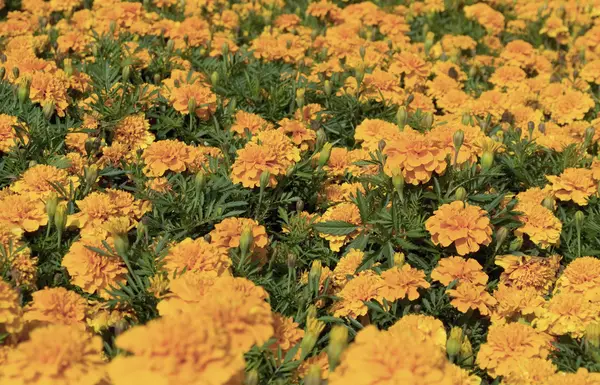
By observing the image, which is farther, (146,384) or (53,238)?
(53,238)

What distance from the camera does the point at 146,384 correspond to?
5.05 ft

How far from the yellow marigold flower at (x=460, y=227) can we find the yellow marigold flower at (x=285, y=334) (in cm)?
76

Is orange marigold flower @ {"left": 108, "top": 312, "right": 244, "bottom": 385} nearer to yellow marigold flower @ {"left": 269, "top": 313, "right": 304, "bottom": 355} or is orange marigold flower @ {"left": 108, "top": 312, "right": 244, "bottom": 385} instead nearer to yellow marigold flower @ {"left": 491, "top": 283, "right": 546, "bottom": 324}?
yellow marigold flower @ {"left": 269, "top": 313, "right": 304, "bottom": 355}

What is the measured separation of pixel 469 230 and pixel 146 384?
1.62m

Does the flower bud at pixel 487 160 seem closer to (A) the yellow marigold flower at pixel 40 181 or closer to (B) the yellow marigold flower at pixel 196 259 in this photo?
(B) the yellow marigold flower at pixel 196 259

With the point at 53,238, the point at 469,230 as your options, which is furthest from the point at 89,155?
the point at 469,230

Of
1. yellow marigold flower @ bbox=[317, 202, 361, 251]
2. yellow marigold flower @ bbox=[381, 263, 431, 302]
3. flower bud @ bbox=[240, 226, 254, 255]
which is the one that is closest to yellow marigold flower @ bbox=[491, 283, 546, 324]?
yellow marigold flower @ bbox=[381, 263, 431, 302]

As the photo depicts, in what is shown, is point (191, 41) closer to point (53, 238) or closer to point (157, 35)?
point (157, 35)

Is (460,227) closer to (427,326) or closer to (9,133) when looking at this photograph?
(427,326)

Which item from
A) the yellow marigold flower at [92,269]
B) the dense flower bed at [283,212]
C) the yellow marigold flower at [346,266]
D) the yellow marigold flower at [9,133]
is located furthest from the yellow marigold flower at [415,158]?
the yellow marigold flower at [9,133]

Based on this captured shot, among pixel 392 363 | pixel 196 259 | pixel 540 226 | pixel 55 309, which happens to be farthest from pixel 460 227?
pixel 55 309

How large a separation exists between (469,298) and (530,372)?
42cm

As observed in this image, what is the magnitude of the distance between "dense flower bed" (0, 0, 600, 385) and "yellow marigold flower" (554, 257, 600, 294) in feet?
0.04

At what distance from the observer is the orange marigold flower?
5.09 ft
